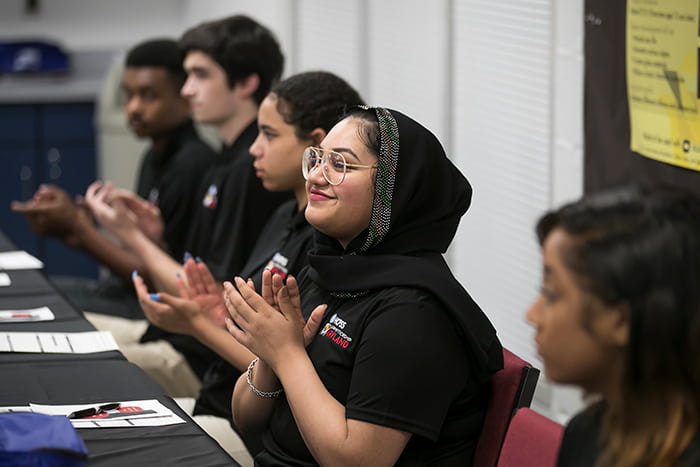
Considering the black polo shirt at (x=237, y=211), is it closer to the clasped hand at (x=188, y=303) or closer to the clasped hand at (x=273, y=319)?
the clasped hand at (x=188, y=303)

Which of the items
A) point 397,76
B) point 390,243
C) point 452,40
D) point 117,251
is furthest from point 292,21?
point 390,243

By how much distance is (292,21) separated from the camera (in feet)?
20.2

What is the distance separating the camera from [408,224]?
6.79 ft

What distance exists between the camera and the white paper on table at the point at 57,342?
2.58 meters

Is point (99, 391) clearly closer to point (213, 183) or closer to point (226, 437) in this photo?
point (226, 437)

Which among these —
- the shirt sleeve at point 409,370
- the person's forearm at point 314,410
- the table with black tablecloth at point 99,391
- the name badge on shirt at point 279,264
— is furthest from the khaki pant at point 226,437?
the shirt sleeve at point 409,370

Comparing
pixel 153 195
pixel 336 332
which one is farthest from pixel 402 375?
pixel 153 195

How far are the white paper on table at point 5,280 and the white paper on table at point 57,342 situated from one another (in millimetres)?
612

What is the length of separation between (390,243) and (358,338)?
213 millimetres

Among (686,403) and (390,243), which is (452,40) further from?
(686,403)

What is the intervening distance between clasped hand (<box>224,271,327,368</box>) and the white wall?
63.7 inches

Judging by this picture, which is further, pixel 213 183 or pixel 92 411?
pixel 213 183

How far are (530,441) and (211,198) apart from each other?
1.98 metres

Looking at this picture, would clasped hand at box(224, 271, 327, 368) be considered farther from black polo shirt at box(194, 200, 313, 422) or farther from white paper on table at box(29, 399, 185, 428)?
black polo shirt at box(194, 200, 313, 422)
